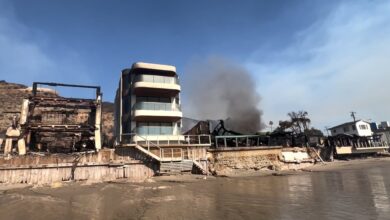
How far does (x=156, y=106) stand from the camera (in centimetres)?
3456

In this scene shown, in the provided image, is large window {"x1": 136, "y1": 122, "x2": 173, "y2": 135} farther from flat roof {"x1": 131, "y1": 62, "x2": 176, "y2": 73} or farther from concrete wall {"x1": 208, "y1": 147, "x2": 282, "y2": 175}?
flat roof {"x1": 131, "y1": 62, "x2": 176, "y2": 73}

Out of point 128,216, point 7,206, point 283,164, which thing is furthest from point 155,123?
point 128,216

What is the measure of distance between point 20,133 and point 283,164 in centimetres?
3075

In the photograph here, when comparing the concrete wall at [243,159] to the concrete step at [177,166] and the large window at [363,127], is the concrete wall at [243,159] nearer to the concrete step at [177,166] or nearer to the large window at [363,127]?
the concrete step at [177,166]

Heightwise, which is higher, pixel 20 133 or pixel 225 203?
pixel 20 133

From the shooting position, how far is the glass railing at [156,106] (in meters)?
Answer: 33.8

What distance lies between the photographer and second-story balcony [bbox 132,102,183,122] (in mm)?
33531

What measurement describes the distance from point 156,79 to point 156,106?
3673 mm

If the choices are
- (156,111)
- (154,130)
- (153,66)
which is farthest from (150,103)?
(153,66)

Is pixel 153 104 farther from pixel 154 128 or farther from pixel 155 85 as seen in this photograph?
pixel 154 128

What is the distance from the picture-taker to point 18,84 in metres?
69.2

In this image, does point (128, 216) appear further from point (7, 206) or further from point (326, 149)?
point (326, 149)

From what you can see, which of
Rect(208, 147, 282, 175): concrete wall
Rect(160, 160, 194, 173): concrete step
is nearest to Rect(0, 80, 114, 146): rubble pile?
Rect(160, 160, 194, 173): concrete step

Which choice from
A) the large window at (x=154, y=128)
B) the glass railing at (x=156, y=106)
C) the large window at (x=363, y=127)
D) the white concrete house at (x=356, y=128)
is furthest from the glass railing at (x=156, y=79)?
the large window at (x=363, y=127)
